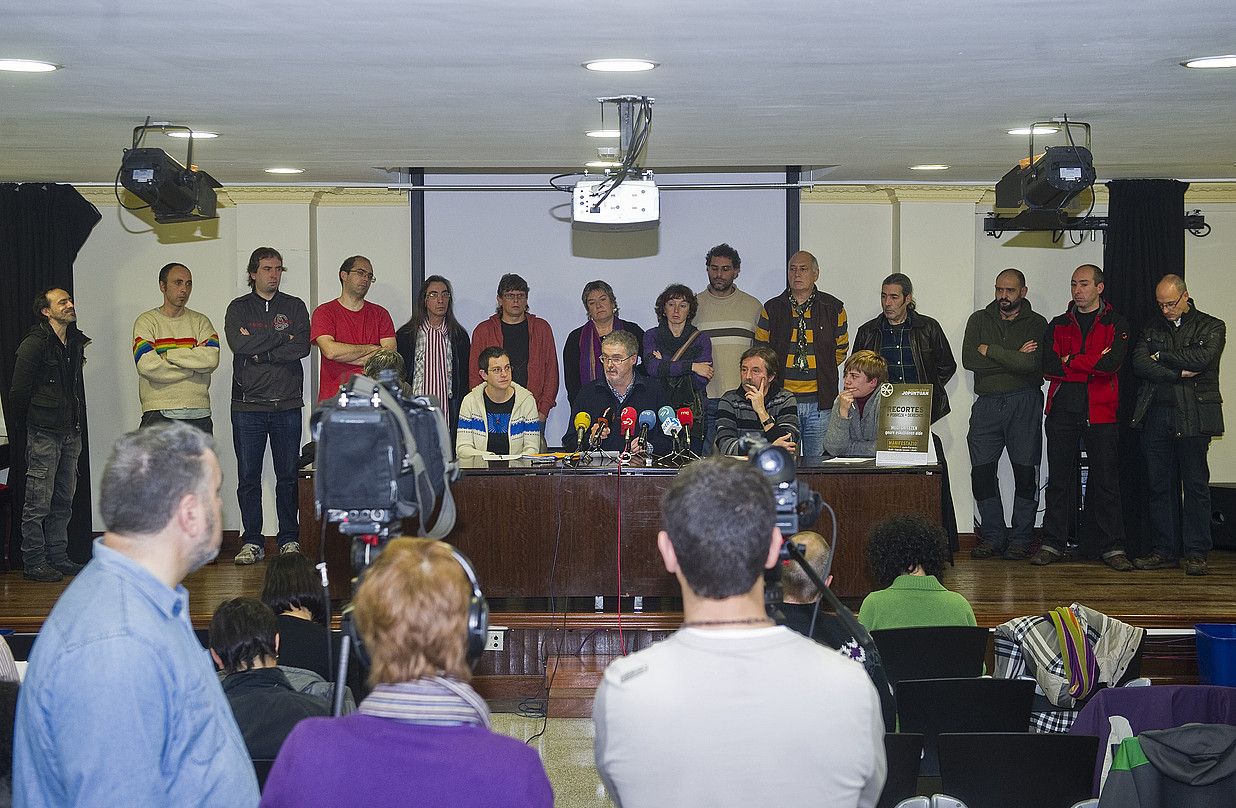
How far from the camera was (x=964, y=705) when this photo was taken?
3572 mm

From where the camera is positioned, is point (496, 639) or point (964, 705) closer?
point (964, 705)

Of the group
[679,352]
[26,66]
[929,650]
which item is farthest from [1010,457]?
[26,66]

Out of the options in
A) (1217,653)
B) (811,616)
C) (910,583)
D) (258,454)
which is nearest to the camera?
(811,616)

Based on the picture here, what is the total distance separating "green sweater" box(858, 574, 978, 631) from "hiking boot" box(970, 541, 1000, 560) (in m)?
3.59

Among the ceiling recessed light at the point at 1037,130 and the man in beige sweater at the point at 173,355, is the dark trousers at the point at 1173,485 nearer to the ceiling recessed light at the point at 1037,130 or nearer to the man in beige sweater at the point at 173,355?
the ceiling recessed light at the point at 1037,130

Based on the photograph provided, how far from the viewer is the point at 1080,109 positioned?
17.4ft

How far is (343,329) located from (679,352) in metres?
2.06

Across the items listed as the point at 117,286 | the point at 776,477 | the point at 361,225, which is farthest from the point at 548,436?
the point at 776,477

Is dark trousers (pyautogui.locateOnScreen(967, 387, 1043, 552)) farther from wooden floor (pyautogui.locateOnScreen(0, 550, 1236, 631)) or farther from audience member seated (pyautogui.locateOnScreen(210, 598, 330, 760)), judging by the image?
audience member seated (pyautogui.locateOnScreen(210, 598, 330, 760))

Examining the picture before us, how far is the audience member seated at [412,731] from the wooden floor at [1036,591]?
4.02 m

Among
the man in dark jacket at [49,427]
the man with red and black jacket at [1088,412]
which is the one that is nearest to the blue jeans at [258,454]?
the man in dark jacket at [49,427]

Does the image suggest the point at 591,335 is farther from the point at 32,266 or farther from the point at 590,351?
the point at 32,266

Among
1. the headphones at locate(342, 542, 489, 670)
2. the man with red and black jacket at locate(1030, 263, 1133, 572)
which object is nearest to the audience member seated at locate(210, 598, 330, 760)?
the headphones at locate(342, 542, 489, 670)

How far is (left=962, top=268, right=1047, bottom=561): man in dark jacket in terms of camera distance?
742cm
